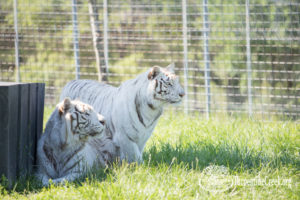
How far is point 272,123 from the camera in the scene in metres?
4.68

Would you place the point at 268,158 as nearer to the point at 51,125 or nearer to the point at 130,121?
the point at 130,121

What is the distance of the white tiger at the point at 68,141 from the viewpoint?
121 inches

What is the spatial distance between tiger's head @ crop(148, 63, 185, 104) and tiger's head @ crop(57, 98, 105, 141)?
1.85ft

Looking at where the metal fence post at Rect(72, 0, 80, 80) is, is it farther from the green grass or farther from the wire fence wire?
the green grass

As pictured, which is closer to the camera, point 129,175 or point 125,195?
point 125,195

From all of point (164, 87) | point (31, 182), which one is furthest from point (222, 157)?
point (31, 182)

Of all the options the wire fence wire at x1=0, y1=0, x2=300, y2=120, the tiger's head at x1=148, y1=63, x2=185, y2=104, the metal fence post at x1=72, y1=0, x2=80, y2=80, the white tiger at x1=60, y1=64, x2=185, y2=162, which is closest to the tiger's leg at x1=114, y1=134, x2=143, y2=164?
Result: the white tiger at x1=60, y1=64, x2=185, y2=162

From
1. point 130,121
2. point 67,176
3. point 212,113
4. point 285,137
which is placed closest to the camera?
point 67,176

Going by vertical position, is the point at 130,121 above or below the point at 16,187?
above

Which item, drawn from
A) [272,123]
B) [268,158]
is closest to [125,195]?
[268,158]

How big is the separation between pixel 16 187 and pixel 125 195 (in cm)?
92

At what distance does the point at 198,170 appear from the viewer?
10.4 ft

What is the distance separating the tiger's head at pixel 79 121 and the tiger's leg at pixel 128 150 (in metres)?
0.35

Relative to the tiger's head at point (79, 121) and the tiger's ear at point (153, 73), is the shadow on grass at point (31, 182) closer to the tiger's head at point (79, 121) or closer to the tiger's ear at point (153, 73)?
the tiger's head at point (79, 121)
